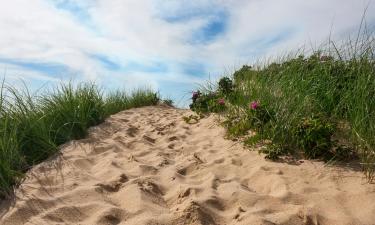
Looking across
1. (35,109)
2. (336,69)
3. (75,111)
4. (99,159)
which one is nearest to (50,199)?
(99,159)

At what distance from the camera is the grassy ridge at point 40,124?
3949 millimetres

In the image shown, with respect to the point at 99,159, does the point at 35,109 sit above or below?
above

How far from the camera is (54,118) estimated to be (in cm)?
553

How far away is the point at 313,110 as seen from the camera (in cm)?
485

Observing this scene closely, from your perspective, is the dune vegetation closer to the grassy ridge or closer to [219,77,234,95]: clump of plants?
[219,77,234,95]: clump of plants

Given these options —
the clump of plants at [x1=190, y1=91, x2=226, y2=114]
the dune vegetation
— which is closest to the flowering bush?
the dune vegetation

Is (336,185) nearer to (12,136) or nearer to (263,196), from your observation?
(263,196)

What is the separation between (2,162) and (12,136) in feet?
1.65

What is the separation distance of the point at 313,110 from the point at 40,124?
10.5 feet

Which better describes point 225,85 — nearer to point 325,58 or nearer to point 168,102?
point 325,58

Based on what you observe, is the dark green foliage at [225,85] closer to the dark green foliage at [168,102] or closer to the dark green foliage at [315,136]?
the dark green foliage at [315,136]

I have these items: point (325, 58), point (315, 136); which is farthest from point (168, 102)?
point (315, 136)

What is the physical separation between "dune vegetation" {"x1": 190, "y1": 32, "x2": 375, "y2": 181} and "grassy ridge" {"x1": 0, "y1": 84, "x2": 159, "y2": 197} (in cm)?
214

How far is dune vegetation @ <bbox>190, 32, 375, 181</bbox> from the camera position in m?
4.11
